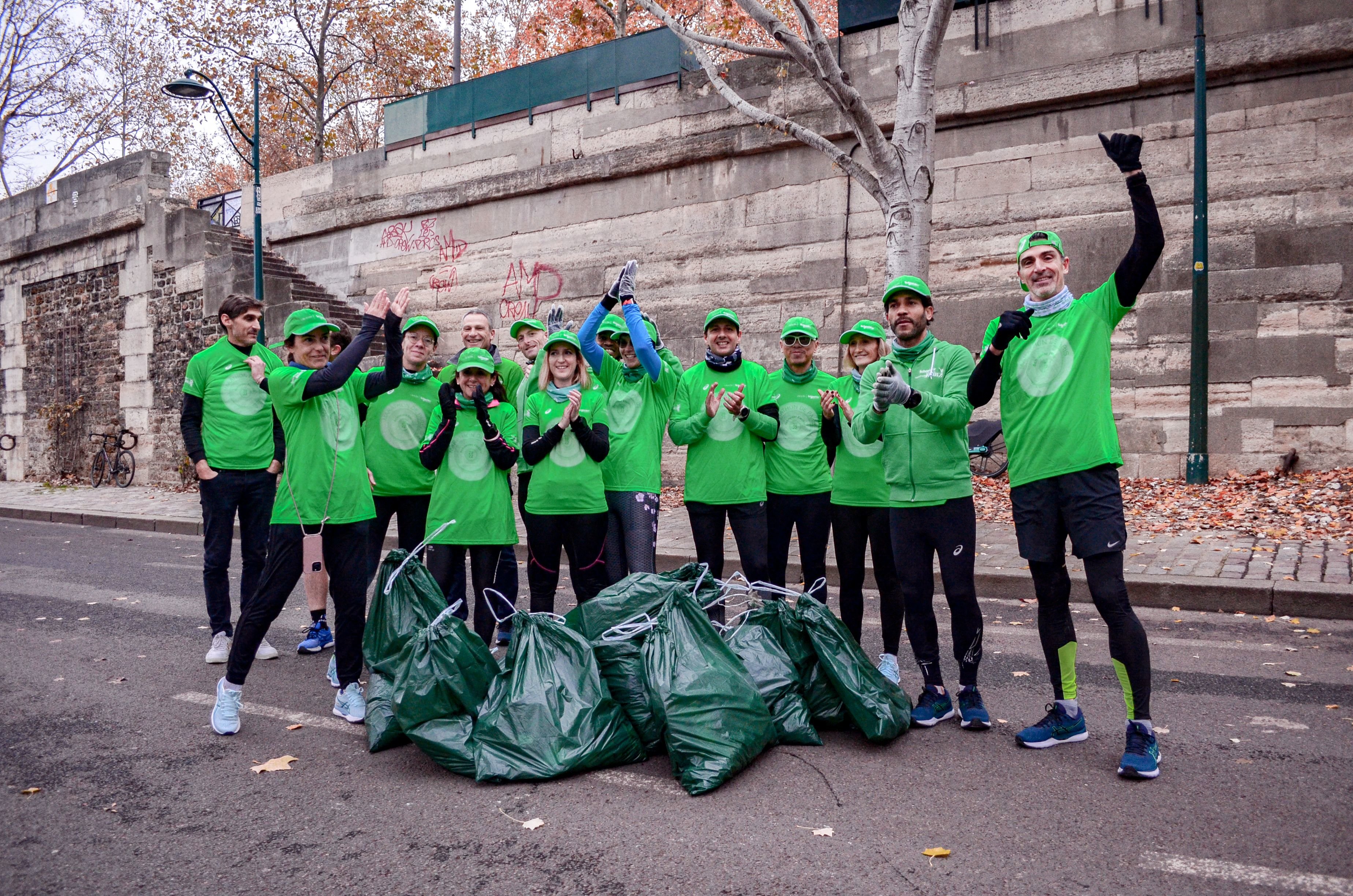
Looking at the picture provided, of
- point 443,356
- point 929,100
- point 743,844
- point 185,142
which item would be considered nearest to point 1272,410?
point 929,100

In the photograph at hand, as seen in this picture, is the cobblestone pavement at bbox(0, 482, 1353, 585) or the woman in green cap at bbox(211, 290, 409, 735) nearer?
the woman in green cap at bbox(211, 290, 409, 735)

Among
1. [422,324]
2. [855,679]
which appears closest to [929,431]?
[855,679]

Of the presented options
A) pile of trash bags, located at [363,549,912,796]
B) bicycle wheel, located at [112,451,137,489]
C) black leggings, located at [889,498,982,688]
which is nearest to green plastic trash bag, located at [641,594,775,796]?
pile of trash bags, located at [363,549,912,796]

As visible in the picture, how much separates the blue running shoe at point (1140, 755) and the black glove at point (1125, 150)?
2.03 metres

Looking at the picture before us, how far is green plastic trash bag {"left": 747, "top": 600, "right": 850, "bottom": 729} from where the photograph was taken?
4141mm

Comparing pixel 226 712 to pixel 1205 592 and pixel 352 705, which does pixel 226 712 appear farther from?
pixel 1205 592

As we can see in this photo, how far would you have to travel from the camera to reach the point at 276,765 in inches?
156

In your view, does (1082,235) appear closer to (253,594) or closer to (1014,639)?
(1014,639)

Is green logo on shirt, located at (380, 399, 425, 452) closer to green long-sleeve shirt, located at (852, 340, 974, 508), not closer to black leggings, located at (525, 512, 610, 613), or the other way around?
black leggings, located at (525, 512, 610, 613)

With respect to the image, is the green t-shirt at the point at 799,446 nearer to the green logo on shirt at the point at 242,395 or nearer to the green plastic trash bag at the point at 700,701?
the green plastic trash bag at the point at 700,701

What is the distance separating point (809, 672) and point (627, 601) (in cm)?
80

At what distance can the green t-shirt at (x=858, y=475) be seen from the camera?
484cm

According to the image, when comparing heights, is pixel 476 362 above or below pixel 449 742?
above

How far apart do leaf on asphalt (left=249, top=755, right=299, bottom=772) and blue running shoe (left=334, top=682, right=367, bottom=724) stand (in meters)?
0.46
